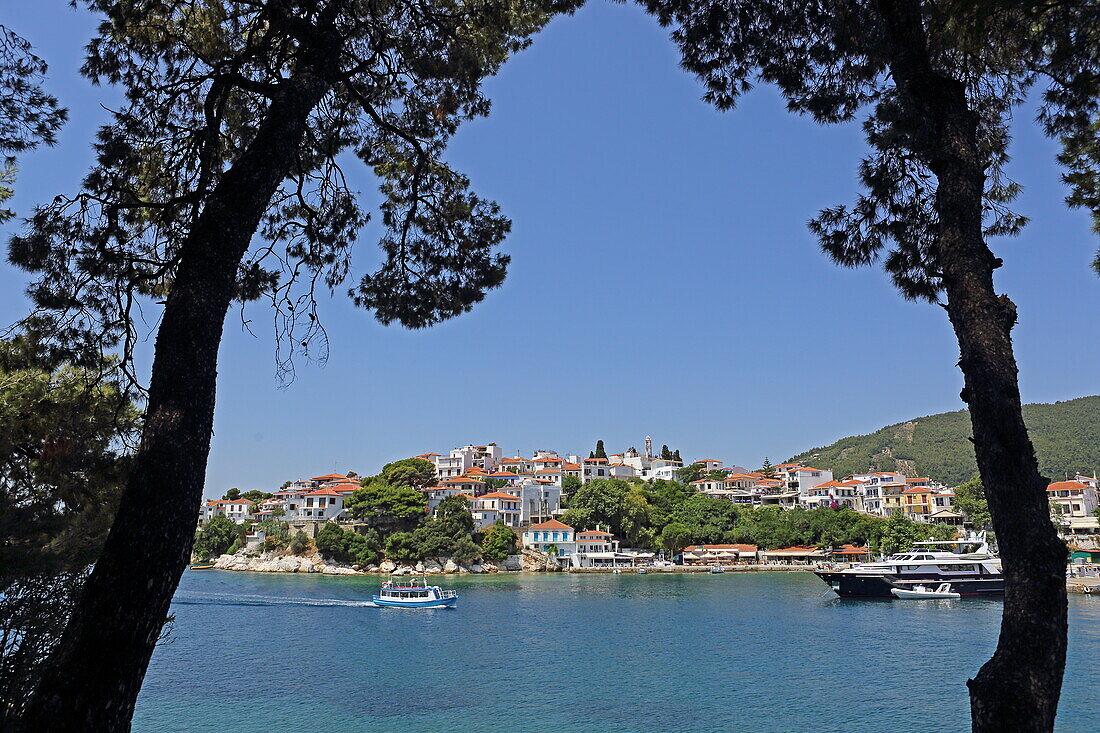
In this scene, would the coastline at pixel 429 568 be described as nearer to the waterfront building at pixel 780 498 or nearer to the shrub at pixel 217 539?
the shrub at pixel 217 539

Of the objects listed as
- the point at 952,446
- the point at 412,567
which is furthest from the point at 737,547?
the point at 952,446

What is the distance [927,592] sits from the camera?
3325cm

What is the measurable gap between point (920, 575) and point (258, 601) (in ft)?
106

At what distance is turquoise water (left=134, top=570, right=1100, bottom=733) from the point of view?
13.2m

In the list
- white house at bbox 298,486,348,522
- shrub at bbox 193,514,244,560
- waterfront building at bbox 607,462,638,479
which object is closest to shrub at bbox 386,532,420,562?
white house at bbox 298,486,348,522

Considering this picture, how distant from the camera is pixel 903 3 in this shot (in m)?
3.74

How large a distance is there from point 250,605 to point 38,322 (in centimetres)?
2917

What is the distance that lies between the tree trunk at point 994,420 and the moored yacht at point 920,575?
33077 millimetres

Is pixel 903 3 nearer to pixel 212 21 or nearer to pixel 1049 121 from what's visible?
pixel 1049 121

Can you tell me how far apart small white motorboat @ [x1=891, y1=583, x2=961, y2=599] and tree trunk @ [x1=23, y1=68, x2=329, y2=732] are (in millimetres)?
36668

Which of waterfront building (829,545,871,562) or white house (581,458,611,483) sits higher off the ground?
white house (581,458,611,483)

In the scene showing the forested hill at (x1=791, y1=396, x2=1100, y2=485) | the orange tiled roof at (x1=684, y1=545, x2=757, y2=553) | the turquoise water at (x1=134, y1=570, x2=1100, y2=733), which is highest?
the forested hill at (x1=791, y1=396, x2=1100, y2=485)

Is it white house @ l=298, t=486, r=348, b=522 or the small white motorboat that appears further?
white house @ l=298, t=486, r=348, b=522

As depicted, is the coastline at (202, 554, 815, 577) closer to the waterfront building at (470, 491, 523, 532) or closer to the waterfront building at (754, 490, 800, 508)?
the waterfront building at (470, 491, 523, 532)
